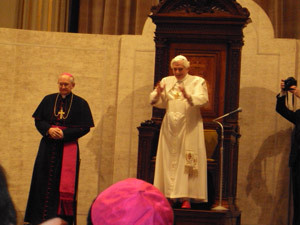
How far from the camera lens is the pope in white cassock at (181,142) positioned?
6488 millimetres

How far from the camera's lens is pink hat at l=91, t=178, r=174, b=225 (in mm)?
1750

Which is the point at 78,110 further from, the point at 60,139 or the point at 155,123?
the point at 155,123

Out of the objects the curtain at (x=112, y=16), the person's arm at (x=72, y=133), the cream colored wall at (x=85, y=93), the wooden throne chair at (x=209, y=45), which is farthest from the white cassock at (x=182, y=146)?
the curtain at (x=112, y=16)

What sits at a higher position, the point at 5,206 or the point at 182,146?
the point at 182,146

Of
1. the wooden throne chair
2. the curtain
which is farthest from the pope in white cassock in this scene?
the curtain

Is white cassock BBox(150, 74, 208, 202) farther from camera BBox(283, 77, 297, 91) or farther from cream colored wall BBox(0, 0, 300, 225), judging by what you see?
cream colored wall BBox(0, 0, 300, 225)

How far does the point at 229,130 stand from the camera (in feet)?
22.2

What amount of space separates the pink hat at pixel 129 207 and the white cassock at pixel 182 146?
4.66 m

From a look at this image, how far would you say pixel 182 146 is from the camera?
659cm

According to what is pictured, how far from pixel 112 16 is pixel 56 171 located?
3742 millimetres

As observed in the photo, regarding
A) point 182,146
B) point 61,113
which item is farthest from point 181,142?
point 61,113

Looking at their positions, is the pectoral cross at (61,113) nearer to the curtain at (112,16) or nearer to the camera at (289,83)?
the camera at (289,83)

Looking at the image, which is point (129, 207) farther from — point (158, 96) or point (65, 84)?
point (65, 84)

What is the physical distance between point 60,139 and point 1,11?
367 centimetres
